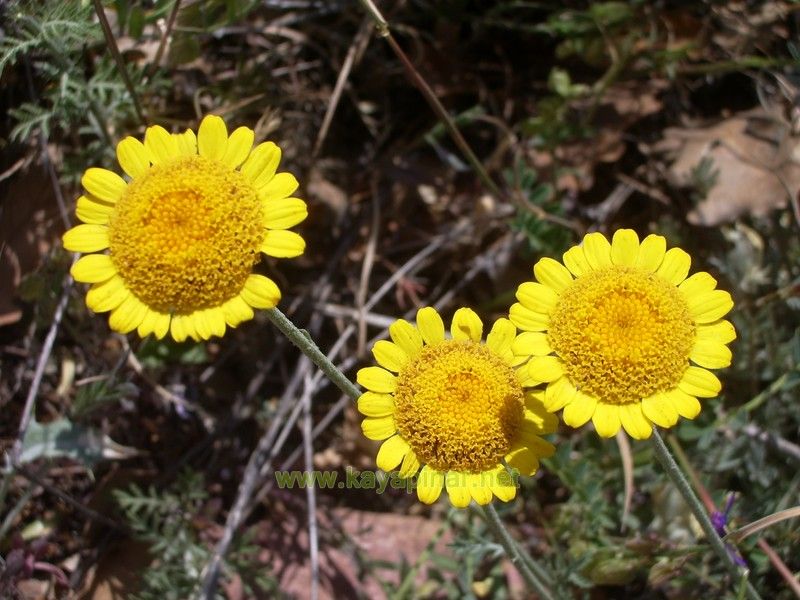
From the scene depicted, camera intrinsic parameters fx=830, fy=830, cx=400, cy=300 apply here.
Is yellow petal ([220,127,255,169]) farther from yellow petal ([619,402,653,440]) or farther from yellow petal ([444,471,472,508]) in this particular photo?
yellow petal ([619,402,653,440])

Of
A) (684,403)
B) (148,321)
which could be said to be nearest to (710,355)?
(684,403)

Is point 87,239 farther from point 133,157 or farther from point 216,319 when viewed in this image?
point 216,319

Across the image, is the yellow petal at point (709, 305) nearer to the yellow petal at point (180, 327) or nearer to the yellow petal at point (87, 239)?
the yellow petal at point (180, 327)

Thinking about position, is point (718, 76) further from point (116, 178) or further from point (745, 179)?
point (116, 178)

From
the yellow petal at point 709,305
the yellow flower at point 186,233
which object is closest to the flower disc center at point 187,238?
the yellow flower at point 186,233

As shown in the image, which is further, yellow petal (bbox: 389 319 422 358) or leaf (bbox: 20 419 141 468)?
leaf (bbox: 20 419 141 468)

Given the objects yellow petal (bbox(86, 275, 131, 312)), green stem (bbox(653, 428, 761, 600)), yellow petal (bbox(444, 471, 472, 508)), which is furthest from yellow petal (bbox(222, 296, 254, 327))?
green stem (bbox(653, 428, 761, 600))
